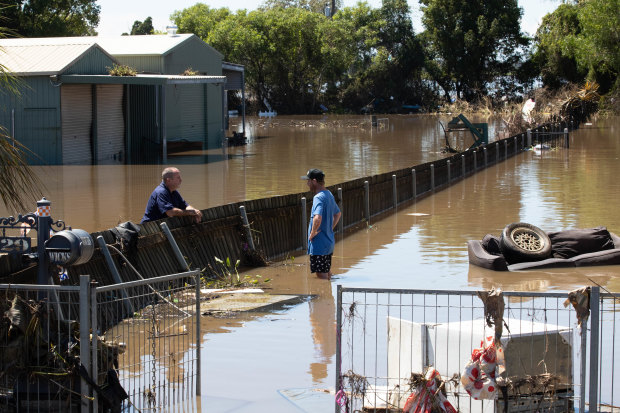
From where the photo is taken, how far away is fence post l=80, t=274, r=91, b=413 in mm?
5691

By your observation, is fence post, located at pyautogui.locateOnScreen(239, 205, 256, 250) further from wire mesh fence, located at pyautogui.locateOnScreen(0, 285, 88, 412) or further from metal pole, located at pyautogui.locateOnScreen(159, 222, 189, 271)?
wire mesh fence, located at pyautogui.locateOnScreen(0, 285, 88, 412)

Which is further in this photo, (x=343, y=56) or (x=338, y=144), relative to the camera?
(x=343, y=56)

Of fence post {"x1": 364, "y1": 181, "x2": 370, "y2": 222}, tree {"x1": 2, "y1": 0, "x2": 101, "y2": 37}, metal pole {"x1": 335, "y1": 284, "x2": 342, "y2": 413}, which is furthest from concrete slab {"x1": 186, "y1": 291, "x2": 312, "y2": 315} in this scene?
tree {"x1": 2, "y1": 0, "x2": 101, "y2": 37}

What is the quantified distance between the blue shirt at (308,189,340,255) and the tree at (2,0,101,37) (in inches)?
2047

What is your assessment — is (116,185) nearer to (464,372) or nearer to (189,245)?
(189,245)

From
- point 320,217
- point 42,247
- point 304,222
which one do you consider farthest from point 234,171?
point 42,247

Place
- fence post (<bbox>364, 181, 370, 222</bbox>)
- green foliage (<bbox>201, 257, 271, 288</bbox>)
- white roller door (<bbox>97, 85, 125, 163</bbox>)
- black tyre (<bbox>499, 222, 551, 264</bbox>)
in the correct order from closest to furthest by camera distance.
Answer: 1. green foliage (<bbox>201, 257, 271, 288</bbox>)
2. black tyre (<bbox>499, 222, 551, 264</bbox>)
3. fence post (<bbox>364, 181, 370, 222</bbox>)
4. white roller door (<bbox>97, 85, 125, 163</bbox>)

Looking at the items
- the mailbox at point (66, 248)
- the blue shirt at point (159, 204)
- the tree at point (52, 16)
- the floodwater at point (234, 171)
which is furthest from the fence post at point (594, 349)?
the tree at point (52, 16)

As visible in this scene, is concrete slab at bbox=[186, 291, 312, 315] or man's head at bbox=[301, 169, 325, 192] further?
man's head at bbox=[301, 169, 325, 192]

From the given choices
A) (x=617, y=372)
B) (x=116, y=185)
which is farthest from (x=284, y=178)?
(x=617, y=372)

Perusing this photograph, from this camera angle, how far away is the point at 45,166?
97.8 feet

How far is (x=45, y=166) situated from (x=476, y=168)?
1522 cm

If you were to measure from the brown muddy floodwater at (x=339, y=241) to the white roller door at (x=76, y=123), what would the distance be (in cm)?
118

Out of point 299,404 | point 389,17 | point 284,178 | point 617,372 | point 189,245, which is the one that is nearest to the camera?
point 299,404
